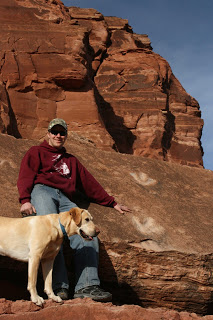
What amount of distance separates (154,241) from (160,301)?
3.07 feet

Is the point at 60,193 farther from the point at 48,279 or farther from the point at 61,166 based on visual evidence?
the point at 48,279

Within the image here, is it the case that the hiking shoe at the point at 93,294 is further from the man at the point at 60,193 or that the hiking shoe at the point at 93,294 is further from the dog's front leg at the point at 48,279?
the dog's front leg at the point at 48,279

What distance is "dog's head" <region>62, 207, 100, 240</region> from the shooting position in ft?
15.3

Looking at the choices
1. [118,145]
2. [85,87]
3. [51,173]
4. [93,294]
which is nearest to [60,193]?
[51,173]

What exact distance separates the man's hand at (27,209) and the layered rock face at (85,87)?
545 inches

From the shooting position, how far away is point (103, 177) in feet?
24.8

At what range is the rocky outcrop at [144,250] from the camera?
5.82m

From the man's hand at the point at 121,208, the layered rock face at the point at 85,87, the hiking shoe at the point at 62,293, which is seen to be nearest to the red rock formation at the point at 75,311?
the hiking shoe at the point at 62,293

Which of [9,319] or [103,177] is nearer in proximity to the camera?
[9,319]

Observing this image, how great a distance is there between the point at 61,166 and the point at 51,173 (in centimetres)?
23

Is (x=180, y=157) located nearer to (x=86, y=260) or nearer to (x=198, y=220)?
(x=198, y=220)

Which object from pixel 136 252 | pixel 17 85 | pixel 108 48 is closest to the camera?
pixel 136 252

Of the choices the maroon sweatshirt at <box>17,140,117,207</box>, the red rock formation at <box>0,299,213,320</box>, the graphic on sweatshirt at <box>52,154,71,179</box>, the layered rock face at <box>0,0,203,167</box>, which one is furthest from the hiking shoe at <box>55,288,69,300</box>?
the layered rock face at <box>0,0,203,167</box>

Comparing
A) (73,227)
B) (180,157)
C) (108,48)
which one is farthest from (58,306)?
(108,48)
